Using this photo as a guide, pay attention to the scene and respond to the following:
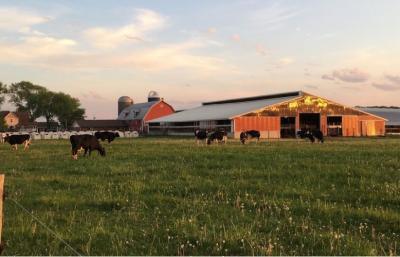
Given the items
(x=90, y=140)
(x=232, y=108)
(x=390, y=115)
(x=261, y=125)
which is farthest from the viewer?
(x=390, y=115)

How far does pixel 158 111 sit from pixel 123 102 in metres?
30.9

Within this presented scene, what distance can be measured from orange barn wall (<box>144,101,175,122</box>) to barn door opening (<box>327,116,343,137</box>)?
162ft

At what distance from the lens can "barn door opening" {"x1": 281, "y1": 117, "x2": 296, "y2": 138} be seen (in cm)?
7381

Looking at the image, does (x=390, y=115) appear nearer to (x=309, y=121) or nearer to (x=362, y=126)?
(x=362, y=126)

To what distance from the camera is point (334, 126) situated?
252 ft

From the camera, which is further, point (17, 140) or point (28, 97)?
point (28, 97)

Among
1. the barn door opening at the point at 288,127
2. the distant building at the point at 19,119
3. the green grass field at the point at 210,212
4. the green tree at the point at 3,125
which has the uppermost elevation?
the distant building at the point at 19,119

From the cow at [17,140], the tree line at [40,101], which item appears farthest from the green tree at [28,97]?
the cow at [17,140]

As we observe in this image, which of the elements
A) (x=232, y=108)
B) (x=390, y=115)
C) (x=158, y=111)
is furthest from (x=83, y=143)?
(x=390, y=115)

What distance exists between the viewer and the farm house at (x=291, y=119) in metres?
69.4

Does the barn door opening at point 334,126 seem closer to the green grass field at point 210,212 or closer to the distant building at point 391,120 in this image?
the distant building at point 391,120

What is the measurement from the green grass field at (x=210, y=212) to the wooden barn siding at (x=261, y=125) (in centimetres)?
5098

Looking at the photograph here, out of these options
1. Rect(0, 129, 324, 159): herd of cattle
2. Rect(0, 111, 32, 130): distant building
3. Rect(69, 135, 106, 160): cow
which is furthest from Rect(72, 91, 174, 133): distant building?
Rect(69, 135, 106, 160): cow

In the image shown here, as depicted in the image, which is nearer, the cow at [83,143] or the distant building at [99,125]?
the cow at [83,143]
